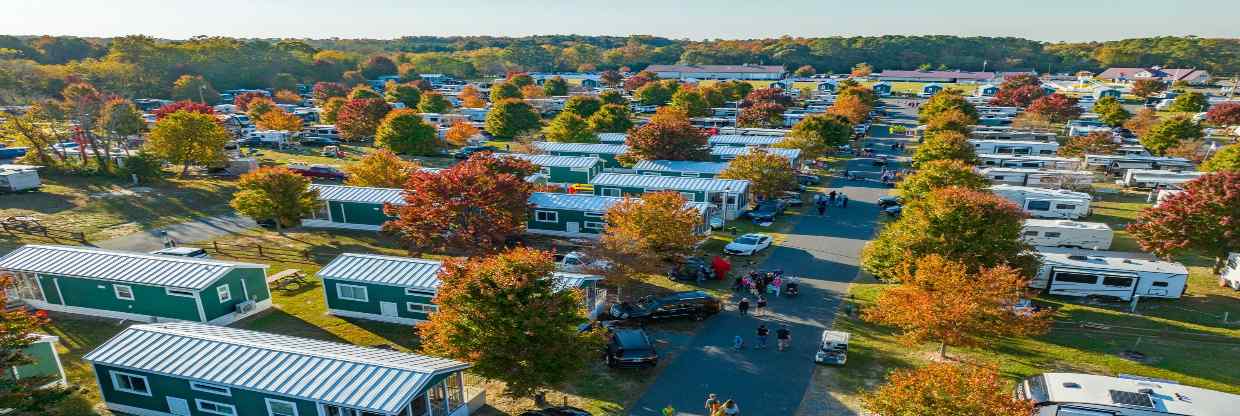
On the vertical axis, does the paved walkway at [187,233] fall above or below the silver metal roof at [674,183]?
below

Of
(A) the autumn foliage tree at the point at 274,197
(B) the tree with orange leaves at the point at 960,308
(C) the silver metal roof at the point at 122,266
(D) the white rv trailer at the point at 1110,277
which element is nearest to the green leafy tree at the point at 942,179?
(D) the white rv trailer at the point at 1110,277

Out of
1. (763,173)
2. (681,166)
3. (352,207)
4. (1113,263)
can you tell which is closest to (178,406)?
(352,207)

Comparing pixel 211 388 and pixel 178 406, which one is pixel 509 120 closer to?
pixel 178 406

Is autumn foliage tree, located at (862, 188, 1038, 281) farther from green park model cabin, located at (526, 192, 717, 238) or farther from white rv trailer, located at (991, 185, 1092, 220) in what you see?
white rv trailer, located at (991, 185, 1092, 220)

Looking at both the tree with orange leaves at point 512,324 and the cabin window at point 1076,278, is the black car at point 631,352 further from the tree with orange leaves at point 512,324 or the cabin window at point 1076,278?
the cabin window at point 1076,278

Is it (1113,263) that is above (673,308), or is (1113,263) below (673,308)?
above

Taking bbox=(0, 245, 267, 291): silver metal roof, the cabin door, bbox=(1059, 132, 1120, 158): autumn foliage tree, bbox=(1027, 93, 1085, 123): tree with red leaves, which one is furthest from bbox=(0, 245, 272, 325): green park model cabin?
bbox=(1027, 93, 1085, 123): tree with red leaves

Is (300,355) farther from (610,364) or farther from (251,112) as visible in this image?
(251,112)
